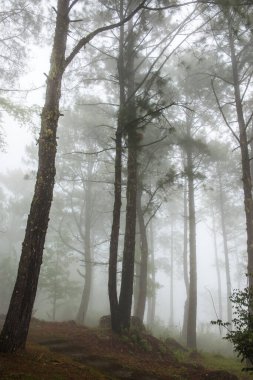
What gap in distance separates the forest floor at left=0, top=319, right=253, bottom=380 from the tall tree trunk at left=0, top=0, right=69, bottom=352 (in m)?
0.45

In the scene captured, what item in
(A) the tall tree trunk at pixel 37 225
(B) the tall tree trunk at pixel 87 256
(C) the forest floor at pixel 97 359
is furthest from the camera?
(B) the tall tree trunk at pixel 87 256

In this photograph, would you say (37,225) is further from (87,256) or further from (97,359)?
(87,256)

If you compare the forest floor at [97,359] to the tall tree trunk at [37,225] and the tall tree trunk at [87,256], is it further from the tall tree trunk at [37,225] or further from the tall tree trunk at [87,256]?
the tall tree trunk at [87,256]

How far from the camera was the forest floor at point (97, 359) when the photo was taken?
541 cm

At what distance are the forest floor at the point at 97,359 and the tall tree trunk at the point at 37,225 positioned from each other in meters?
0.45

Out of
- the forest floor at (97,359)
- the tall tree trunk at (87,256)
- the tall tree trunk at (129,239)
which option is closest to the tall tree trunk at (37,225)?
the forest floor at (97,359)

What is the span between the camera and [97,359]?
7227 mm

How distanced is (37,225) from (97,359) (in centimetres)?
325

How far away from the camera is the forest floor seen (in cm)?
541

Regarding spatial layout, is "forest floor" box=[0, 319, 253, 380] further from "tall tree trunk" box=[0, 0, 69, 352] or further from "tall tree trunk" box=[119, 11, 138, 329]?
"tall tree trunk" box=[119, 11, 138, 329]

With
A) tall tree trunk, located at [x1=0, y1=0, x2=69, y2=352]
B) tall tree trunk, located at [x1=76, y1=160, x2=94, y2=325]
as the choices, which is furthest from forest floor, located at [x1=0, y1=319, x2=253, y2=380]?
tall tree trunk, located at [x1=76, y1=160, x2=94, y2=325]

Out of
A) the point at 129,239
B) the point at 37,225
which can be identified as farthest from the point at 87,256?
the point at 37,225

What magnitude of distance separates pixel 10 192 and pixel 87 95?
18430 mm

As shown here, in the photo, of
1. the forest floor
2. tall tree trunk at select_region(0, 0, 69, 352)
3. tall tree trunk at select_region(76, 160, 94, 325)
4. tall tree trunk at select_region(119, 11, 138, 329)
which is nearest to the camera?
Result: the forest floor
